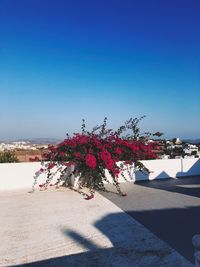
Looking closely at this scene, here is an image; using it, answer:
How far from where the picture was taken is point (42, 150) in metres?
8.34

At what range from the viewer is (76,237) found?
14.0 ft

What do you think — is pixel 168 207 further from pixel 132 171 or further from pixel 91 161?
pixel 132 171

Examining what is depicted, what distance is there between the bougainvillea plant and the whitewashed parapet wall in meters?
0.22

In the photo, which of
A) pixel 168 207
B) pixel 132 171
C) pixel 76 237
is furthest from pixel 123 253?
pixel 132 171

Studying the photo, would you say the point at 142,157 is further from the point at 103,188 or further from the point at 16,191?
the point at 16,191

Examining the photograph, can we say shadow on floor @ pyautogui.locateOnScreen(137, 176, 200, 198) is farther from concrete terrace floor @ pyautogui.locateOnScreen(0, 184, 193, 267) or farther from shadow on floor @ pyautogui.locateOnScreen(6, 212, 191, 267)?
shadow on floor @ pyautogui.locateOnScreen(6, 212, 191, 267)

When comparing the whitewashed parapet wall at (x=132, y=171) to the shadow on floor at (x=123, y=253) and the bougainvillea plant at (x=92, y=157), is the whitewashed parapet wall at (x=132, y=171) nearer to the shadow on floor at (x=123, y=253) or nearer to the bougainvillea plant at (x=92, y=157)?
the bougainvillea plant at (x=92, y=157)

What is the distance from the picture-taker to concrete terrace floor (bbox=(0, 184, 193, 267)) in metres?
3.52

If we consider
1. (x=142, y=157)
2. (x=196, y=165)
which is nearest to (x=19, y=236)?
(x=142, y=157)

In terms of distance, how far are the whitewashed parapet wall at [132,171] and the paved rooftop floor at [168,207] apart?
1.36ft

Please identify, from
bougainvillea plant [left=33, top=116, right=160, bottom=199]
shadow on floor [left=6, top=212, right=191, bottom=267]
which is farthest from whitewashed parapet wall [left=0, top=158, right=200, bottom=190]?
shadow on floor [left=6, top=212, right=191, bottom=267]

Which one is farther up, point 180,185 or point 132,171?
point 132,171

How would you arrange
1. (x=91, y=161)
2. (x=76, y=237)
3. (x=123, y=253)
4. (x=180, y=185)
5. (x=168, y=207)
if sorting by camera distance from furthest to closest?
1. (x=180, y=185)
2. (x=91, y=161)
3. (x=168, y=207)
4. (x=76, y=237)
5. (x=123, y=253)

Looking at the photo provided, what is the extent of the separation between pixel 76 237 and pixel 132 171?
4.86 m
